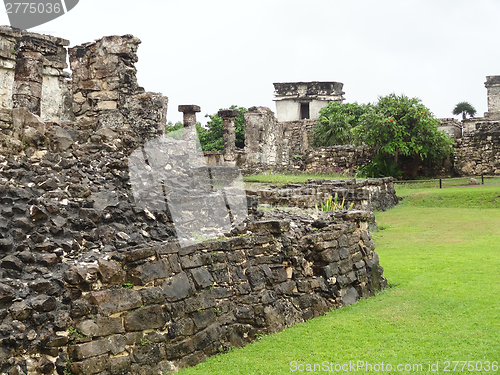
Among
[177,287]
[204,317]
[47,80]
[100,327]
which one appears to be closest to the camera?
[100,327]

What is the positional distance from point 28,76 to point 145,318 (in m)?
7.61

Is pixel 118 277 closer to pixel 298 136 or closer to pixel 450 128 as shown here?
pixel 450 128

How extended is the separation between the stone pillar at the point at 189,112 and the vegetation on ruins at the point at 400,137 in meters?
7.65

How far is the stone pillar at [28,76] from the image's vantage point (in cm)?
1075

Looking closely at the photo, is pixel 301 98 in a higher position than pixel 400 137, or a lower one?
higher

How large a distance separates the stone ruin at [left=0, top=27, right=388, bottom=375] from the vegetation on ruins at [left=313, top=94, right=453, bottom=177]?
52.5 feet

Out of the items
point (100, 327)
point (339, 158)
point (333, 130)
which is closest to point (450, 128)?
point (333, 130)

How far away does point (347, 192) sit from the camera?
16641mm

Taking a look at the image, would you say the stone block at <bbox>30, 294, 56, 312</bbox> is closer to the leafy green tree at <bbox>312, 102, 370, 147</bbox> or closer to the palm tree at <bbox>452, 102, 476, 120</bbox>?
the leafy green tree at <bbox>312, 102, 370, 147</bbox>

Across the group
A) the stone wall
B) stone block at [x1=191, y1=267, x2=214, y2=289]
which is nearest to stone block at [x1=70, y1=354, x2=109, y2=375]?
stone block at [x1=191, y1=267, x2=214, y2=289]

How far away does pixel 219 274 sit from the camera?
604 cm

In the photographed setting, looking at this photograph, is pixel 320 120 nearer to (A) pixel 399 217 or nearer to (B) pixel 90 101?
(A) pixel 399 217

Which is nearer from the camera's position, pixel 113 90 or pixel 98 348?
pixel 98 348

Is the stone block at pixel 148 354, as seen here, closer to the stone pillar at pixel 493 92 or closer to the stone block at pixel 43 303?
the stone block at pixel 43 303
